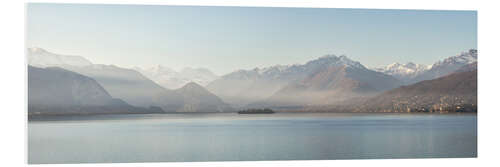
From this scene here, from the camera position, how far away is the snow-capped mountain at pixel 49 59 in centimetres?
945

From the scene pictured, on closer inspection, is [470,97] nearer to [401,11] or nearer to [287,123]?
[401,11]

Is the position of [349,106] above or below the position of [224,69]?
below

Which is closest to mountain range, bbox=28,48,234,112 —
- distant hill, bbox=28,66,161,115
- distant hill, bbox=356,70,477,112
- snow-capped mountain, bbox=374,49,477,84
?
distant hill, bbox=28,66,161,115

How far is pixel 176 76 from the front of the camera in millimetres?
10336

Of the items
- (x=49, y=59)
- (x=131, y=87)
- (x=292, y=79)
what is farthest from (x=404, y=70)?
(x=49, y=59)

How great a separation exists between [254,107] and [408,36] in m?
3.44

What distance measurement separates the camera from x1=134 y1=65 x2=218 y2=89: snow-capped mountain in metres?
10.2

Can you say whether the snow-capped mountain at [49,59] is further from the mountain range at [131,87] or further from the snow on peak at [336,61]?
the snow on peak at [336,61]

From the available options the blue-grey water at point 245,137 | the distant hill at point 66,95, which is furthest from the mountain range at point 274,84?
the blue-grey water at point 245,137

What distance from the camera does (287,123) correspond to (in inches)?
413

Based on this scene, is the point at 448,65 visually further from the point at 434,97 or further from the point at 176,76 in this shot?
the point at 176,76

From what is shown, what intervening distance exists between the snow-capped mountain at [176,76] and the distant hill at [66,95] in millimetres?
677

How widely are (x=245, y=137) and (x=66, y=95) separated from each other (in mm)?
3485
